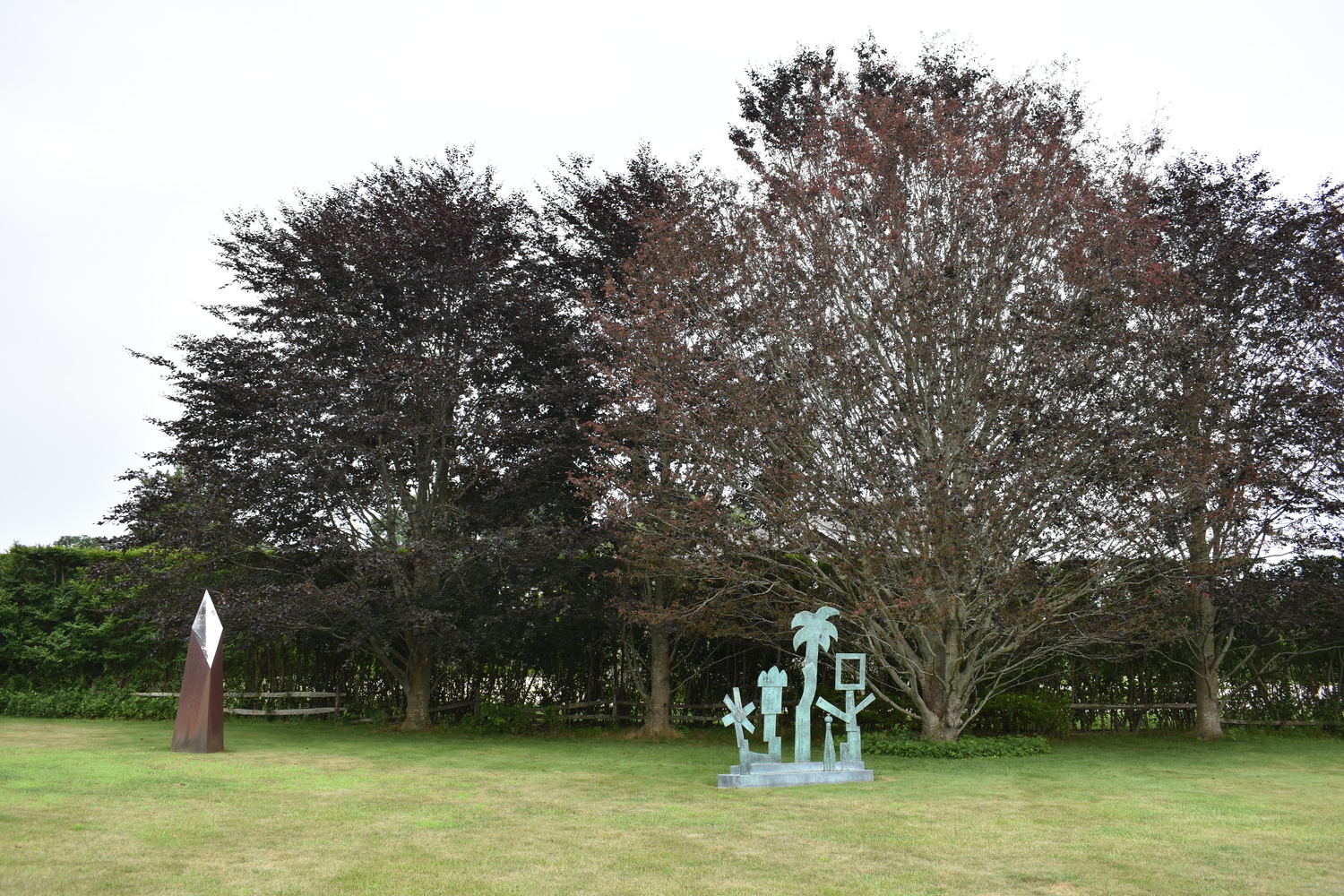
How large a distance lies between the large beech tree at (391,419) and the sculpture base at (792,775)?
5.39m

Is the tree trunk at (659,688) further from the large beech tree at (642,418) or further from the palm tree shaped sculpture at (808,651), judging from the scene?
the palm tree shaped sculpture at (808,651)

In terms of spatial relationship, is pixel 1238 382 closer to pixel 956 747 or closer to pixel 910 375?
pixel 910 375

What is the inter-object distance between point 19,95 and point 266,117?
8.12 feet

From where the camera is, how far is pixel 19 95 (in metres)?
10.2

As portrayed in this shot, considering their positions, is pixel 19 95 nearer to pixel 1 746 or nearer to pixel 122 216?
pixel 122 216

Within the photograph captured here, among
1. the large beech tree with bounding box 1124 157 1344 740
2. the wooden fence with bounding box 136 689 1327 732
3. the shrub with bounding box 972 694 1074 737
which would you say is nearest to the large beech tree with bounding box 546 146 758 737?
the wooden fence with bounding box 136 689 1327 732

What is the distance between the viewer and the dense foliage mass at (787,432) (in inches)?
450

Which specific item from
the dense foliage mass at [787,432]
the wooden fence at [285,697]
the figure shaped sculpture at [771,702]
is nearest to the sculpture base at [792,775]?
the figure shaped sculpture at [771,702]

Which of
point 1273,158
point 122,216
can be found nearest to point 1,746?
point 122,216

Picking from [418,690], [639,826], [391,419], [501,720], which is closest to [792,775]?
[639,826]

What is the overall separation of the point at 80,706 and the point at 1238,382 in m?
19.5

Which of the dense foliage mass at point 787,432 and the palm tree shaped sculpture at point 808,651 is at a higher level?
the dense foliage mass at point 787,432

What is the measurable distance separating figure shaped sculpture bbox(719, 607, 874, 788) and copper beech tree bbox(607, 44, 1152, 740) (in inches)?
70.0

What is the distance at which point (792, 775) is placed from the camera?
879cm
